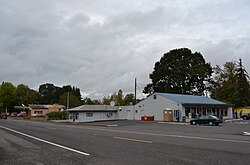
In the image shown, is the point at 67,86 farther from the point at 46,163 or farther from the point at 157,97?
the point at 46,163

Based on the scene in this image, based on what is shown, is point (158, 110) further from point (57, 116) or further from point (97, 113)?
point (57, 116)

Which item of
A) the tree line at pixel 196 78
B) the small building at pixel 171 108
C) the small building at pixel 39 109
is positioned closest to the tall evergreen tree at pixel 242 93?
the tree line at pixel 196 78

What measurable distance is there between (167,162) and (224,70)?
278ft

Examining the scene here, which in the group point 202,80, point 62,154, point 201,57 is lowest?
point 62,154

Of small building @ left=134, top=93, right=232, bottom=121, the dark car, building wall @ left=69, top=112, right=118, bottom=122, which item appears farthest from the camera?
building wall @ left=69, top=112, right=118, bottom=122

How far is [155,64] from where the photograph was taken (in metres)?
84.1

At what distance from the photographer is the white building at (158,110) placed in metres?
54.6

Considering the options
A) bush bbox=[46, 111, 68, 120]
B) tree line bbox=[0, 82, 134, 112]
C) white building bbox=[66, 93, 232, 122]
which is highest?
tree line bbox=[0, 82, 134, 112]

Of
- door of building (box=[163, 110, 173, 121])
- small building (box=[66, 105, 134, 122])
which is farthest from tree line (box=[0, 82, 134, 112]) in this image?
door of building (box=[163, 110, 173, 121])

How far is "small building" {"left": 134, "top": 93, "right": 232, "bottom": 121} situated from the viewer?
5422cm

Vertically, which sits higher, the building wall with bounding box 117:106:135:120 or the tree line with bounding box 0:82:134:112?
the tree line with bounding box 0:82:134:112

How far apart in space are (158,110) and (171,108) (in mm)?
3142

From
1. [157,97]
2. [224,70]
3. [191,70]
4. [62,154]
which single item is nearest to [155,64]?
[191,70]

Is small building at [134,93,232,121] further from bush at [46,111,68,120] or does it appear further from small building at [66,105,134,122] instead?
bush at [46,111,68,120]
